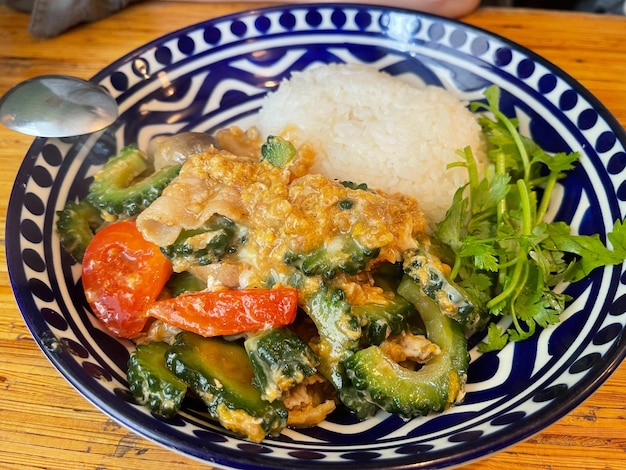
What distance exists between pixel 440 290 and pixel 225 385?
673 millimetres

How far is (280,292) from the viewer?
1.60 meters

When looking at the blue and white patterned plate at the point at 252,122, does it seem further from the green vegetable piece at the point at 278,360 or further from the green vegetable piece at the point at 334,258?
the green vegetable piece at the point at 334,258

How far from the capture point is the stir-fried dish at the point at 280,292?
4.93ft

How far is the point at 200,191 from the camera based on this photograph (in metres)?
1.76

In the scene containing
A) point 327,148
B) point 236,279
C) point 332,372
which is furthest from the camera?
point 327,148

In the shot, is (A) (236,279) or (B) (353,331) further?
(A) (236,279)

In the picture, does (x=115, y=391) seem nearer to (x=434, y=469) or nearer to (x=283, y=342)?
(x=283, y=342)

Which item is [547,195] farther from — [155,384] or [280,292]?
[155,384]

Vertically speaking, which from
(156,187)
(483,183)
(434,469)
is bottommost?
(434,469)

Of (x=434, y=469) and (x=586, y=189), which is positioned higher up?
(x=586, y=189)

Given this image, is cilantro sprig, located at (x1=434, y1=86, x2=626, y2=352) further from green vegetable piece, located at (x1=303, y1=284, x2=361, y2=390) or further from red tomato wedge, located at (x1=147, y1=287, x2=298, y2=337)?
red tomato wedge, located at (x1=147, y1=287, x2=298, y2=337)

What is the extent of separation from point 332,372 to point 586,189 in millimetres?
1153

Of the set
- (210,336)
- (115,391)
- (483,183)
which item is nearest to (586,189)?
(483,183)

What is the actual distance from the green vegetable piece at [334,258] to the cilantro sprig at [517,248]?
1.14ft
